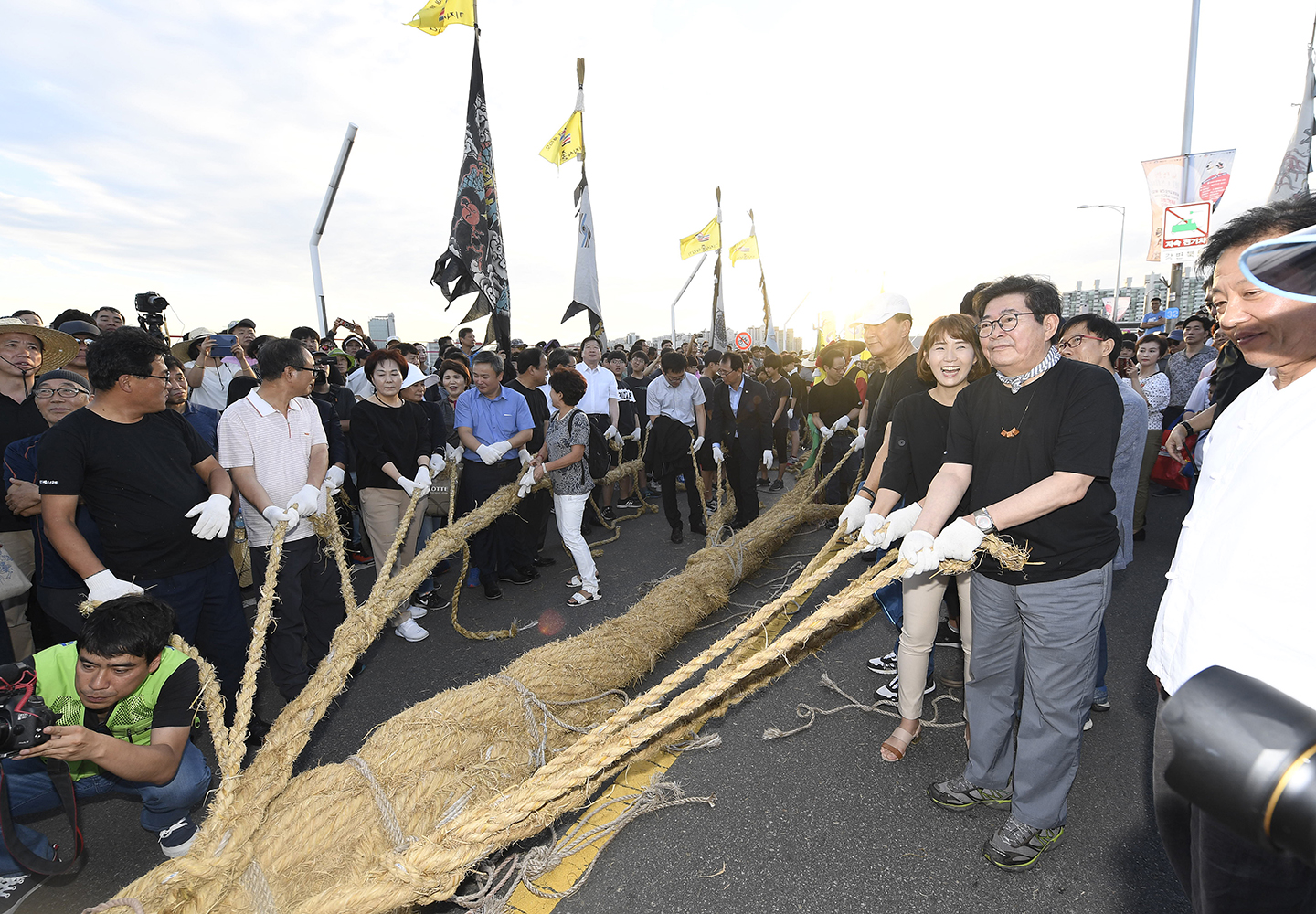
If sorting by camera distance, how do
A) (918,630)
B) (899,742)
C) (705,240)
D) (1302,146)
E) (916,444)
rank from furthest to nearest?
(705,240)
(1302,146)
(916,444)
(899,742)
(918,630)

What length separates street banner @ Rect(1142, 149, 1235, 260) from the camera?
12984 mm

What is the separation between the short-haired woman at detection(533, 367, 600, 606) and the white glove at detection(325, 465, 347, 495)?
5.01 ft

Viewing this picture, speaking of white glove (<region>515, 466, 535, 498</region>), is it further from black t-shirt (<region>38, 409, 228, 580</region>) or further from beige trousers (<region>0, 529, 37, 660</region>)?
beige trousers (<region>0, 529, 37, 660</region>)

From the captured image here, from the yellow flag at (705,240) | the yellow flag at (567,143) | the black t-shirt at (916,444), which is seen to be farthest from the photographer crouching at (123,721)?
the yellow flag at (705,240)

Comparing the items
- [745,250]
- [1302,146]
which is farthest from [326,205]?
[1302,146]

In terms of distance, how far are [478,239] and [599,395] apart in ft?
11.1

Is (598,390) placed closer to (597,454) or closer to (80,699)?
(597,454)

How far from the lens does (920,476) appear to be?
312 cm

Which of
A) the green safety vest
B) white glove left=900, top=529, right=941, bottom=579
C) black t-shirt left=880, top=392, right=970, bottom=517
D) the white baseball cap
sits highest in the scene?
the white baseball cap

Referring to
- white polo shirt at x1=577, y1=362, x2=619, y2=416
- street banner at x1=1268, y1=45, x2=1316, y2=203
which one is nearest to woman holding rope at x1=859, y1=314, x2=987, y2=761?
white polo shirt at x1=577, y1=362, x2=619, y2=416

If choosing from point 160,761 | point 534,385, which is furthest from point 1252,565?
point 534,385

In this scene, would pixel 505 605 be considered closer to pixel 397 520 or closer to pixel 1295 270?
pixel 397 520

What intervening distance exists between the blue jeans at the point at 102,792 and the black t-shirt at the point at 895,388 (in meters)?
3.85

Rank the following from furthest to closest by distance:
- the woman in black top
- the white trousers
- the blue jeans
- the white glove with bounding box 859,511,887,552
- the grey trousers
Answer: the white trousers
the woman in black top
the white glove with bounding box 859,511,887,552
the blue jeans
the grey trousers
